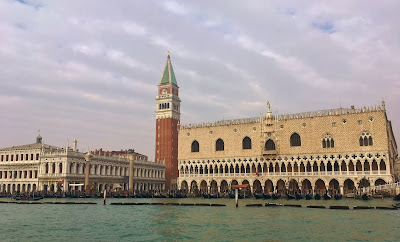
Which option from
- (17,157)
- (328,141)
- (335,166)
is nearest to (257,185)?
(335,166)

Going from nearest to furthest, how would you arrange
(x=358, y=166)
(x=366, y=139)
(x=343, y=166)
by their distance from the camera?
(x=366, y=139) → (x=358, y=166) → (x=343, y=166)

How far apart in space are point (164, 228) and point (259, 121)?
3713 centimetres

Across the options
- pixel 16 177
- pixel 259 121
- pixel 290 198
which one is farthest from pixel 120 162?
pixel 290 198

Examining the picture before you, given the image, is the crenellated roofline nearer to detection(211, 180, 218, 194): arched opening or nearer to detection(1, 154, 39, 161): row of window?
detection(211, 180, 218, 194): arched opening

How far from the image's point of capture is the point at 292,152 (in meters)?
52.2

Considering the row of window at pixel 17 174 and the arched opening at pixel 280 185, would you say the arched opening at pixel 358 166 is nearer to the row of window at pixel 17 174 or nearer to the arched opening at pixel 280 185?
the arched opening at pixel 280 185

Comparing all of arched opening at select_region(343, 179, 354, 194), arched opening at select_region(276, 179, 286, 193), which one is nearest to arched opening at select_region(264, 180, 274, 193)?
arched opening at select_region(276, 179, 286, 193)

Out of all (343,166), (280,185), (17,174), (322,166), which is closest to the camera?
(343,166)

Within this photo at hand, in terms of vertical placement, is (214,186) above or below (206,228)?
above

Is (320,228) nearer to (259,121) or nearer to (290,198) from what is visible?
(290,198)

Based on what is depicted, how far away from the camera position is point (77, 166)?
5784 centimetres

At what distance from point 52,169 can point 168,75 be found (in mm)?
35823

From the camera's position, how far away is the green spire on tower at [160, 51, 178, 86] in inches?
3290

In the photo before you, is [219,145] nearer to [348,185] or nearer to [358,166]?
[348,185]
